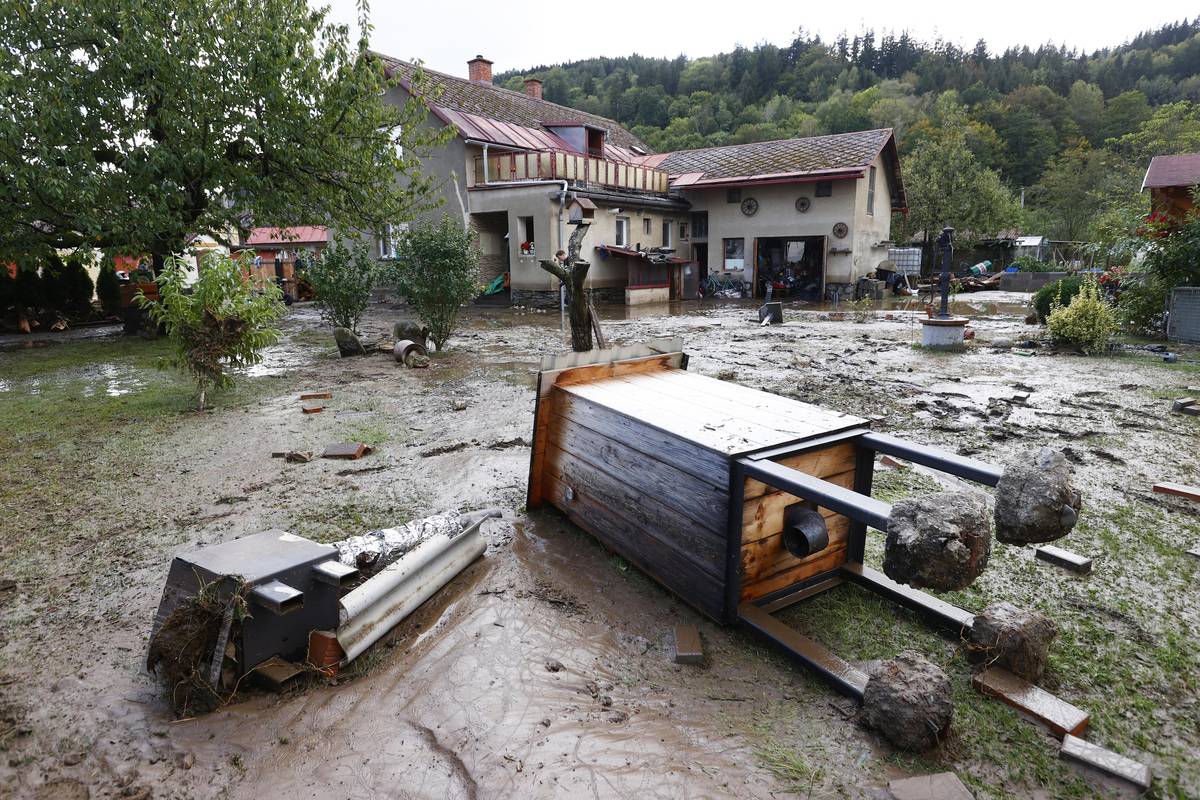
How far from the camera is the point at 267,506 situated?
15.8ft

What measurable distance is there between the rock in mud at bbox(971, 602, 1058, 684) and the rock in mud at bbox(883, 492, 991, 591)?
854 millimetres

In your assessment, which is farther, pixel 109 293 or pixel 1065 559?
pixel 109 293

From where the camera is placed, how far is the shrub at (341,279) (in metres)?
12.0

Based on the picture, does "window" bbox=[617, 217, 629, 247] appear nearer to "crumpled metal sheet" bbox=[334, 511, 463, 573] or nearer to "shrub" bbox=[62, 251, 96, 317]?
"shrub" bbox=[62, 251, 96, 317]

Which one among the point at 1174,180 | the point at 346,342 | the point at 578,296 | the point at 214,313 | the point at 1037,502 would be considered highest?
the point at 1174,180

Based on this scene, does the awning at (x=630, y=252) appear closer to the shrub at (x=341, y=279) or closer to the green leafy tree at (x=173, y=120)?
the green leafy tree at (x=173, y=120)

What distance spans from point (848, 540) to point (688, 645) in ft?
3.89

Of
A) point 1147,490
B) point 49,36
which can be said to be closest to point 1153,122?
point 1147,490

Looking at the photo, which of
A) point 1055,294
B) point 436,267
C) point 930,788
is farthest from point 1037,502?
point 1055,294

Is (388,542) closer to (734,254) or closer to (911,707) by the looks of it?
(911,707)

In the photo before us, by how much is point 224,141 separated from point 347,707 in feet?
44.0

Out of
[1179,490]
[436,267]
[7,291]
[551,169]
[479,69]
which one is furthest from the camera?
[479,69]

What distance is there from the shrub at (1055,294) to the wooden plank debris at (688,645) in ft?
40.9

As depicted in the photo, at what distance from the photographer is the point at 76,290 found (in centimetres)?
1789
